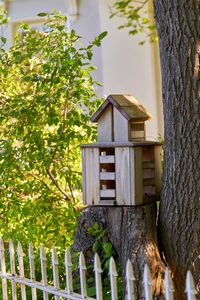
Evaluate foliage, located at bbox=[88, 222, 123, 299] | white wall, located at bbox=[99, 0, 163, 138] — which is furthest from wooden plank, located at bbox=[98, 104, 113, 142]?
white wall, located at bbox=[99, 0, 163, 138]

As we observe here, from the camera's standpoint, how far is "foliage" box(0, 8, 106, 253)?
13.2 ft

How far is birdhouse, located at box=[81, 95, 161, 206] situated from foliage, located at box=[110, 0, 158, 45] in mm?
4340

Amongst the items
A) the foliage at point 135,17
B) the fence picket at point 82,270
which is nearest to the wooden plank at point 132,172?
the fence picket at point 82,270

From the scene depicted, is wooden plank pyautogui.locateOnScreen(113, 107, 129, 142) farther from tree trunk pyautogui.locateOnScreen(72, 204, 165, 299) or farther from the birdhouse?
tree trunk pyautogui.locateOnScreen(72, 204, 165, 299)

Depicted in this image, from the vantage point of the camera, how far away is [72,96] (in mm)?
4008

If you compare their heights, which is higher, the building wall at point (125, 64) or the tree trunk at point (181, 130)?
the building wall at point (125, 64)

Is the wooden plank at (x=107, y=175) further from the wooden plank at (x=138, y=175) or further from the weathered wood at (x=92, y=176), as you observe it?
the wooden plank at (x=138, y=175)

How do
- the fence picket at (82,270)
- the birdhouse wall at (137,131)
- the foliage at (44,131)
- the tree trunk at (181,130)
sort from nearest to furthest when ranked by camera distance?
the fence picket at (82,270) < the tree trunk at (181,130) < the birdhouse wall at (137,131) < the foliage at (44,131)

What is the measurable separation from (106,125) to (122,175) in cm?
33

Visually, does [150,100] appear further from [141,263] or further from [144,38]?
[141,263]

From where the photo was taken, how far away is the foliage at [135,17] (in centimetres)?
757

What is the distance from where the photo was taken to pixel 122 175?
128 inches

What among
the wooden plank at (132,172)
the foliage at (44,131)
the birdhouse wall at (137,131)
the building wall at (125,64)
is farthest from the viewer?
the building wall at (125,64)

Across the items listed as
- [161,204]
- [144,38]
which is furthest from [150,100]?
[161,204]
